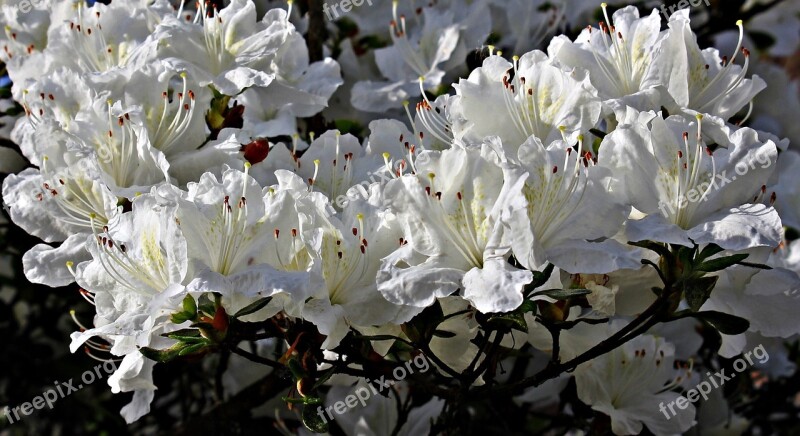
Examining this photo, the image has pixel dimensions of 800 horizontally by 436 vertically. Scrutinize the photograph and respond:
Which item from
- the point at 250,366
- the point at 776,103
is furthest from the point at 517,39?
the point at 776,103

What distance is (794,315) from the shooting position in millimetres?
1717

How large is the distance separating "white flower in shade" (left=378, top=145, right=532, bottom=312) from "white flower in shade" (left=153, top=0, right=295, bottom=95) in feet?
1.73


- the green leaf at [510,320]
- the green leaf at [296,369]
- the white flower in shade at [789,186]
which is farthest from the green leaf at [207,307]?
the white flower in shade at [789,186]

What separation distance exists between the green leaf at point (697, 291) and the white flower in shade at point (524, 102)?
312mm

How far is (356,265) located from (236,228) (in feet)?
0.65

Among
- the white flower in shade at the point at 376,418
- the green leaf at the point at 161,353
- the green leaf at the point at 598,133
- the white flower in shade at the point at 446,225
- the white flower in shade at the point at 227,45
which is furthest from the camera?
the white flower in shade at the point at 376,418

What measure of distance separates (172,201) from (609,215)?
660mm

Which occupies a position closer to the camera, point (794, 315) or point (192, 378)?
point (794, 315)

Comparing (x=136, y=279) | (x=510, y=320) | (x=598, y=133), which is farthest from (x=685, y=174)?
(x=136, y=279)

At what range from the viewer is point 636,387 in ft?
6.84

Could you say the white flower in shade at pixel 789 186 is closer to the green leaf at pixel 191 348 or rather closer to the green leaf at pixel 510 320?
the green leaf at pixel 510 320

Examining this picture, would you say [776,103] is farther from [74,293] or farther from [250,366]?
[74,293]

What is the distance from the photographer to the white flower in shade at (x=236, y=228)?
59.3 inches

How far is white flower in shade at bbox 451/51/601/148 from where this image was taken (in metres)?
1.65
